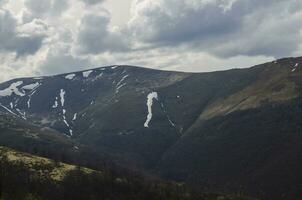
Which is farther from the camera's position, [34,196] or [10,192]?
[34,196]
